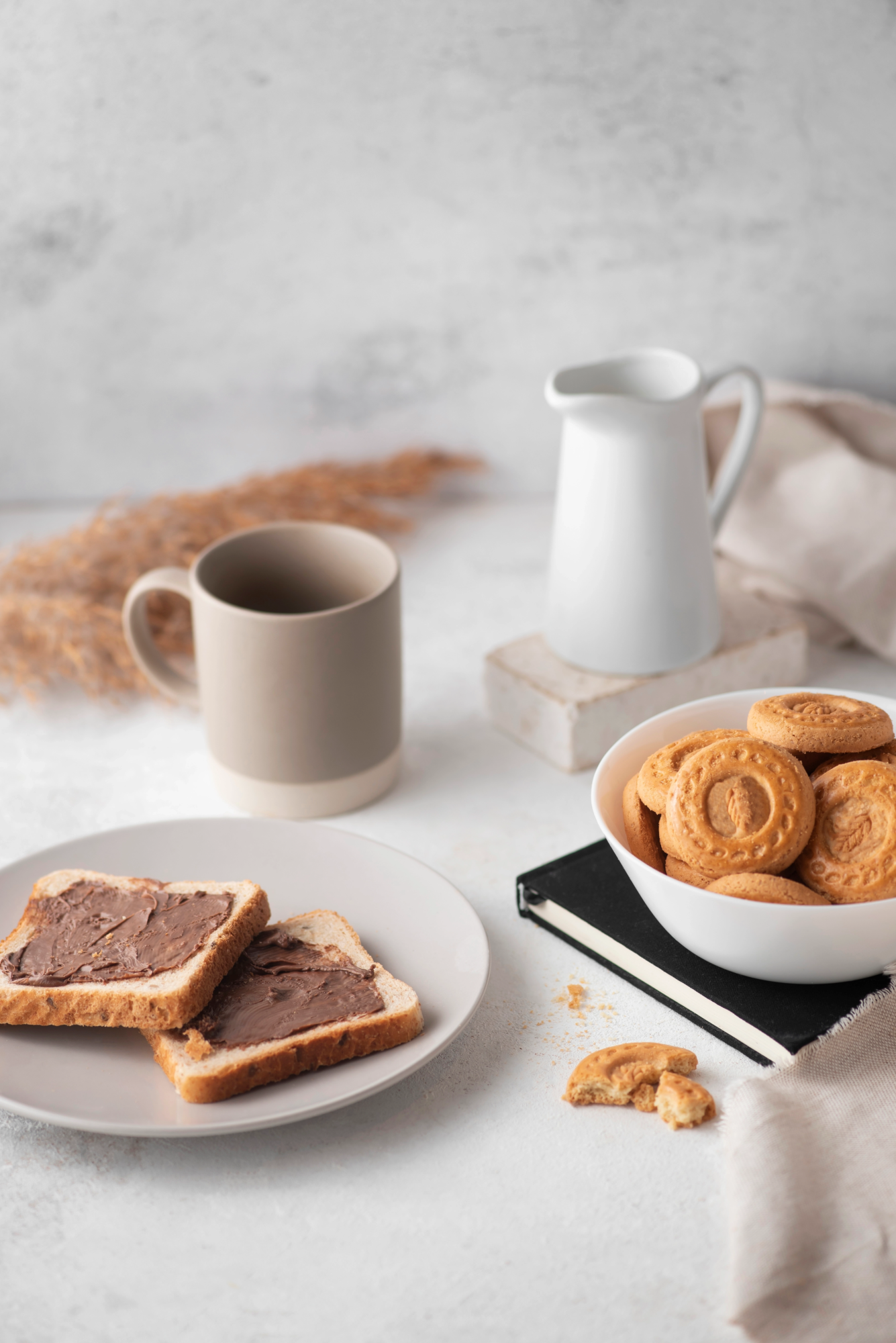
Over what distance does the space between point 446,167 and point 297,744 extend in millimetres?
831

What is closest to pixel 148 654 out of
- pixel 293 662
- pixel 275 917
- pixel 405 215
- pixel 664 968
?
pixel 293 662

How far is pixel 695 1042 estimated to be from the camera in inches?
30.4

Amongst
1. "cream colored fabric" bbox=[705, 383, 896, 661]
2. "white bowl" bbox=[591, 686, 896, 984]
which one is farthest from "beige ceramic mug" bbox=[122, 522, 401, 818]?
"cream colored fabric" bbox=[705, 383, 896, 661]

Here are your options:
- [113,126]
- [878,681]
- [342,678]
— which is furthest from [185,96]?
[878,681]

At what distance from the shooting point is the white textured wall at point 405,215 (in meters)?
1.40

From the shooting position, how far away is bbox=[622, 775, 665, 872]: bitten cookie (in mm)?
781

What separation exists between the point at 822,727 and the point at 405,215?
0.99 meters

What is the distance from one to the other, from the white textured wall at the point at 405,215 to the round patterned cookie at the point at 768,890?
1.02 meters

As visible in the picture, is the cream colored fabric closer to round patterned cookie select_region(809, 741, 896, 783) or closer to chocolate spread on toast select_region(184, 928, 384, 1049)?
round patterned cookie select_region(809, 741, 896, 783)

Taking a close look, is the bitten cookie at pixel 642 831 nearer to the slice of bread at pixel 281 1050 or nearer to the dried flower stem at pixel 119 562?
the slice of bread at pixel 281 1050

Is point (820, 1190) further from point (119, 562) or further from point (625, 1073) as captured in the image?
point (119, 562)

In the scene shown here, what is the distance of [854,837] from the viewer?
2.38ft

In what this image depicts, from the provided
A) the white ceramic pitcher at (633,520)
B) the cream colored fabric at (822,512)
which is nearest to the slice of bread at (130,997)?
the white ceramic pitcher at (633,520)

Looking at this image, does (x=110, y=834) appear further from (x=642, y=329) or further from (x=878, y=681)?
(x=642, y=329)
